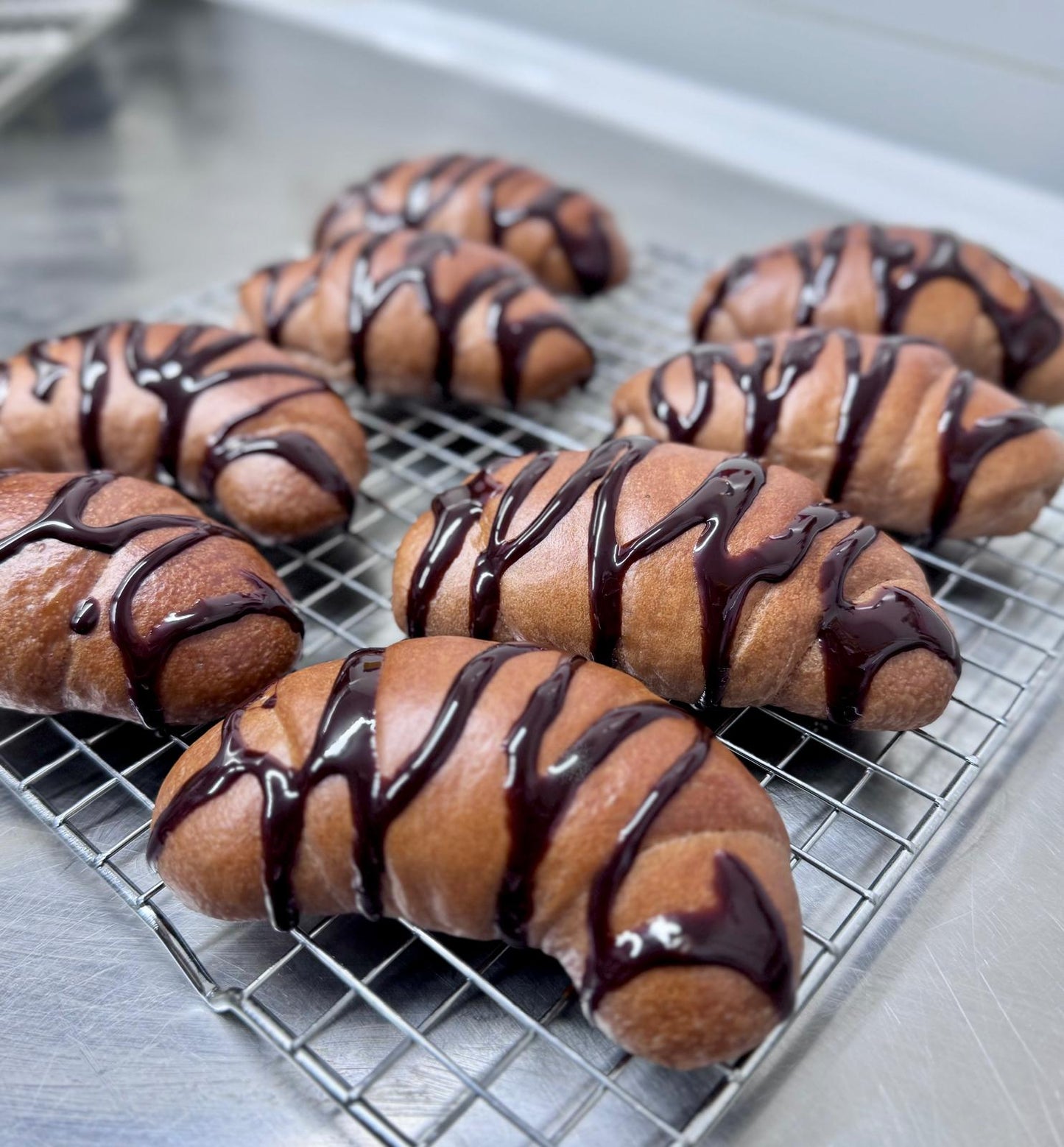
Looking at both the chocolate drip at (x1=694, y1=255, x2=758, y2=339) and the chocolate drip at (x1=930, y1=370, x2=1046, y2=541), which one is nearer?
the chocolate drip at (x1=930, y1=370, x2=1046, y2=541)

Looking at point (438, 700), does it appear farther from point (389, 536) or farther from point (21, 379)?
point (21, 379)

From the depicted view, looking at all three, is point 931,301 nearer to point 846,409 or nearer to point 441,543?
point 846,409

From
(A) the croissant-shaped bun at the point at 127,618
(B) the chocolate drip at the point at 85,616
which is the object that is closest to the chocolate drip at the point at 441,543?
(A) the croissant-shaped bun at the point at 127,618

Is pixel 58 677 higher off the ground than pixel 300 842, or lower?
lower

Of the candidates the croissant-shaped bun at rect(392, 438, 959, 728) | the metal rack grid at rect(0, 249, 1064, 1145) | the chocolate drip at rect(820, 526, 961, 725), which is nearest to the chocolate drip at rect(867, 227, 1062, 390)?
the metal rack grid at rect(0, 249, 1064, 1145)

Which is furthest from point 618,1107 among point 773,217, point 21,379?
point 773,217

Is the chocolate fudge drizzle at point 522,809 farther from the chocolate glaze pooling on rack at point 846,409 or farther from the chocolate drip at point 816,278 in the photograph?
the chocolate drip at point 816,278

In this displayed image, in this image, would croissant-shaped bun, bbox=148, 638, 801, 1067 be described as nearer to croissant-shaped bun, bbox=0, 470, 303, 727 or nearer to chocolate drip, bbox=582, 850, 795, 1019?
chocolate drip, bbox=582, 850, 795, 1019
